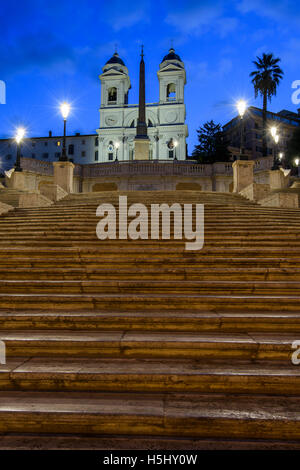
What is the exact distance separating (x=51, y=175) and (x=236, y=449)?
82.7 ft

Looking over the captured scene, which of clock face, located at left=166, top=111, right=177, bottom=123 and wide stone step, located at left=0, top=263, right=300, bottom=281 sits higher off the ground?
clock face, located at left=166, top=111, right=177, bottom=123

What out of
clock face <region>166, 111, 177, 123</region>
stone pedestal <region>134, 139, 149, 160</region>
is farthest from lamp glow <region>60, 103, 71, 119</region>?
clock face <region>166, 111, 177, 123</region>

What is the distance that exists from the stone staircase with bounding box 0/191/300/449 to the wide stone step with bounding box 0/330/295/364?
1 centimetres

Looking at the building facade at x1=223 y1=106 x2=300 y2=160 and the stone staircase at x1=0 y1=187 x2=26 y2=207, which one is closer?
the stone staircase at x1=0 y1=187 x2=26 y2=207

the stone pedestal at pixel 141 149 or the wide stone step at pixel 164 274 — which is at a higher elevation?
the stone pedestal at pixel 141 149

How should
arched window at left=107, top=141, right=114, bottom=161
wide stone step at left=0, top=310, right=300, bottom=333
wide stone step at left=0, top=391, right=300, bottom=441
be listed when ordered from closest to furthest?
wide stone step at left=0, top=391, right=300, bottom=441 < wide stone step at left=0, top=310, right=300, bottom=333 < arched window at left=107, top=141, right=114, bottom=161

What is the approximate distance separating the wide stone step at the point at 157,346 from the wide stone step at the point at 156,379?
0.28 m

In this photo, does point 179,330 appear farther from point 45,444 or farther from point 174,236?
point 174,236

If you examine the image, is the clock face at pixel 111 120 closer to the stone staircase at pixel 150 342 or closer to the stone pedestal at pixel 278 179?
the stone pedestal at pixel 278 179

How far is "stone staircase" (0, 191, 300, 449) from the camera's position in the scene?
2.73 meters

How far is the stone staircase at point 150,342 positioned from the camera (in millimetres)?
2727

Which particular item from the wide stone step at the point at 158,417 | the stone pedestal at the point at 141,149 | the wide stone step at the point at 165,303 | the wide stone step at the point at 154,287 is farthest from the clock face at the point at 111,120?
the wide stone step at the point at 158,417

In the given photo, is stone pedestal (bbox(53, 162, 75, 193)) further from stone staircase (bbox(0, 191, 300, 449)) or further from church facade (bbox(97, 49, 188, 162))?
church facade (bbox(97, 49, 188, 162))

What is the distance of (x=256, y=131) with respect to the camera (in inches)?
2707
